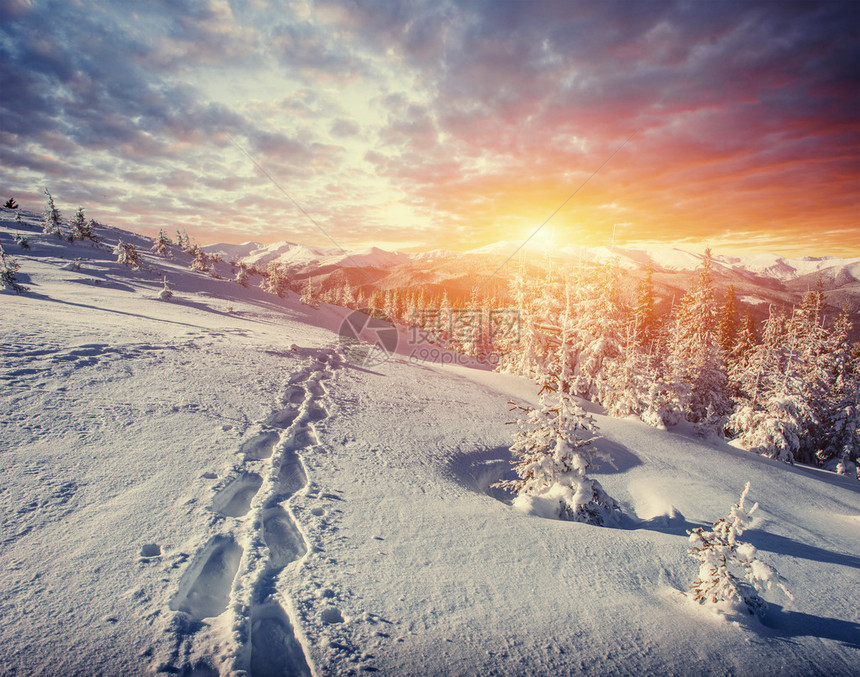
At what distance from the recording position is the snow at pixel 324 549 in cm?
368

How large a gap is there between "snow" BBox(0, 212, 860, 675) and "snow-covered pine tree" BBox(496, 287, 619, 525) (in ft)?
2.64

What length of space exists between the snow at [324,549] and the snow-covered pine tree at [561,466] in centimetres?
80

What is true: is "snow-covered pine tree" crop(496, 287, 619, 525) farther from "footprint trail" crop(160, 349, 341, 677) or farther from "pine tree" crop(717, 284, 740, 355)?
"pine tree" crop(717, 284, 740, 355)

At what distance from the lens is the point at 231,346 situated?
16.2 meters

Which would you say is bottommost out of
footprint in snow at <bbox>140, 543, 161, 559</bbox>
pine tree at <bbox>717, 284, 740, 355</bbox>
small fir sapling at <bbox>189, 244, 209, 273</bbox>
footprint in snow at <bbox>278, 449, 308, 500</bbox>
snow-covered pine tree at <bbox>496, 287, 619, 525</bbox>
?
footprint in snow at <bbox>278, 449, 308, 500</bbox>

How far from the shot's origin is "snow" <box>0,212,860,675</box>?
368cm

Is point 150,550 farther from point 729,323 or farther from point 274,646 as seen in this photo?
point 729,323

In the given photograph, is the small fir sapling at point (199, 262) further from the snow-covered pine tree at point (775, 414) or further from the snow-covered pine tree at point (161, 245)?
the snow-covered pine tree at point (775, 414)

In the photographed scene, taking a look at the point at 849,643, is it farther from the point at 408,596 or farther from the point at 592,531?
the point at 408,596

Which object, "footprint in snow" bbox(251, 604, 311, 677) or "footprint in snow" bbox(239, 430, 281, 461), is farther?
"footprint in snow" bbox(239, 430, 281, 461)

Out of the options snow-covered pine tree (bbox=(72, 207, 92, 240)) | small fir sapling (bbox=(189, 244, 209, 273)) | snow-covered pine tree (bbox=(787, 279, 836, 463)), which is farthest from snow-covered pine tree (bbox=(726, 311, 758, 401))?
snow-covered pine tree (bbox=(72, 207, 92, 240))

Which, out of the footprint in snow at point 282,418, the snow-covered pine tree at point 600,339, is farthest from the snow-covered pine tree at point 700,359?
the footprint in snow at point 282,418

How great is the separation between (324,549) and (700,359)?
106 feet

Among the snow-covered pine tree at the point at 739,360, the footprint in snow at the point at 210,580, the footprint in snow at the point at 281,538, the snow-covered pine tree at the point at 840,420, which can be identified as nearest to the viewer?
the footprint in snow at the point at 210,580
